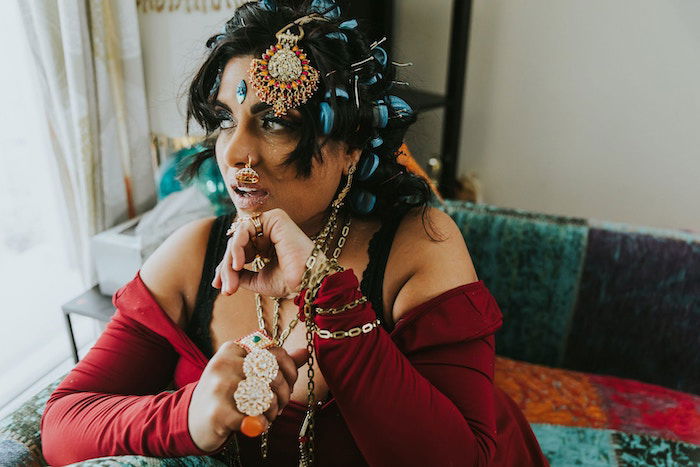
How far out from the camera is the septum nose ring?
921mm

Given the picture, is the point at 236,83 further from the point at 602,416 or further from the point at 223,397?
the point at 602,416

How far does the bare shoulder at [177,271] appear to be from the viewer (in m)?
1.11

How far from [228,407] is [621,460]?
3.35 ft

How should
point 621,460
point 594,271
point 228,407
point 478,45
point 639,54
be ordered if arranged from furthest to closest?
point 478,45 → point 639,54 → point 594,271 → point 621,460 → point 228,407

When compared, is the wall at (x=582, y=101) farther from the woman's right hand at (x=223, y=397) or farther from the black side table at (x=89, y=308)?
the woman's right hand at (x=223, y=397)

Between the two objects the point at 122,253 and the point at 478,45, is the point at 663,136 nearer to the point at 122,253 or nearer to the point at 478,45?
the point at 478,45

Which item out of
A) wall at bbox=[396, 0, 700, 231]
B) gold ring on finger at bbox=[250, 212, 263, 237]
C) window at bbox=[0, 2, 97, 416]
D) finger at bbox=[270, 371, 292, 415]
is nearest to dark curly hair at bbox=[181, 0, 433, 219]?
gold ring on finger at bbox=[250, 212, 263, 237]

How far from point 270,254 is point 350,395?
0.89 feet

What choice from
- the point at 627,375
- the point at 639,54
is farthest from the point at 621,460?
the point at 639,54

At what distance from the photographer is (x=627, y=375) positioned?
1632 mm

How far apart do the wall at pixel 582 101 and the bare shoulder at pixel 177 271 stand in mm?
Result: 1489

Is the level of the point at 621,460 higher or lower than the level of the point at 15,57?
lower

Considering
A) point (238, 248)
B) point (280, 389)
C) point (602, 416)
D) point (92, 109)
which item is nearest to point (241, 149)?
point (238, 248)

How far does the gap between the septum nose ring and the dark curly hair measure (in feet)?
0.20
